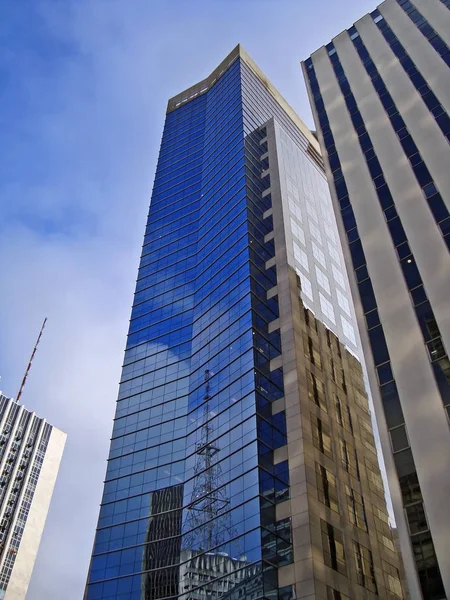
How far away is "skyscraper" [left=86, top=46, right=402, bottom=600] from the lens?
48312mm

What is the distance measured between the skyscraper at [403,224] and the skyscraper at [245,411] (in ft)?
34.6

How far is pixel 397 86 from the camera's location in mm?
67750

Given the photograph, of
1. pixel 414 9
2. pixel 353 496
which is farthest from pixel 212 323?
pixel 414 9

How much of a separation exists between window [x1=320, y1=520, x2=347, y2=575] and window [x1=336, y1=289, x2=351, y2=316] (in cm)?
3325

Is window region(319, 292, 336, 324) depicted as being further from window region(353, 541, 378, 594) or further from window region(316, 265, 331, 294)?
window region(353, 541, 378, 594)

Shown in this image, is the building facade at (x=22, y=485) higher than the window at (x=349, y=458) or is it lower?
higher

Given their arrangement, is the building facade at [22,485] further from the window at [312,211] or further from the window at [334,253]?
the window at [312,211]

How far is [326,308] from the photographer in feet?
232

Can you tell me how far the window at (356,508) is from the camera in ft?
171

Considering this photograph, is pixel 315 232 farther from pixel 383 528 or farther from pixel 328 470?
pixel 383 528

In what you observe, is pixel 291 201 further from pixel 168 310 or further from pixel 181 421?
pixel 181 421

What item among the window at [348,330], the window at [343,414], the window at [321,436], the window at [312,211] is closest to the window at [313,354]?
the window at [343,414]

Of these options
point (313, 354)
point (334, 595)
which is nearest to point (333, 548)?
point (334, 595)

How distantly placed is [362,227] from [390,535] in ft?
96.8
